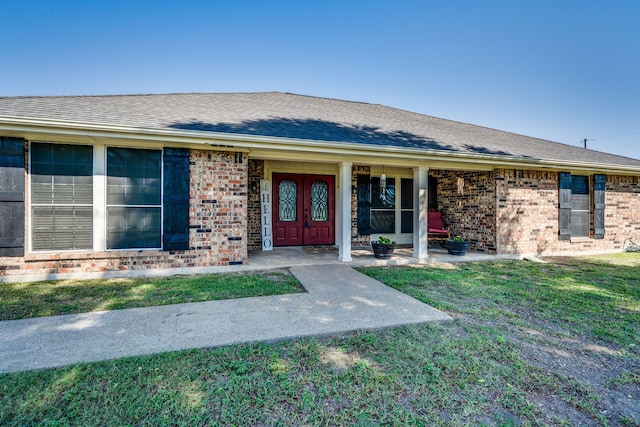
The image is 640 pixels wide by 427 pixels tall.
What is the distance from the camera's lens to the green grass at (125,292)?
3787 mm

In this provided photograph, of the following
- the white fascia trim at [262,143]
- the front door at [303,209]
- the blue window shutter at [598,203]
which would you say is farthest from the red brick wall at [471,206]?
the front door at [303,209]

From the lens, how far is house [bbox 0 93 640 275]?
510 centimetres

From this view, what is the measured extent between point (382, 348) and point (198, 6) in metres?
9.98

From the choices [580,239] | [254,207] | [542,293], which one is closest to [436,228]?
[580,239]

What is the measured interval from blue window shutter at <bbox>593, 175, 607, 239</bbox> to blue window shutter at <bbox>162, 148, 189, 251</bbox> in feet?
37.0

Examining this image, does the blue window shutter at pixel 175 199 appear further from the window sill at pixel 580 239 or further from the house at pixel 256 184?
the window sill at pixel 580 239

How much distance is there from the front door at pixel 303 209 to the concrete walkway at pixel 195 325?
451 cm

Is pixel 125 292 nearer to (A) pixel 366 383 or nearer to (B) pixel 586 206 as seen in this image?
(A) pixel 366 383

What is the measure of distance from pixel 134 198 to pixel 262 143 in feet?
8.53

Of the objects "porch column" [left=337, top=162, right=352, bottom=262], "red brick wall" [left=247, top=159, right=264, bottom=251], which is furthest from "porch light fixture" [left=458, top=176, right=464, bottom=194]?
"red brick wall" [left=247, top=159, right=264, bottom=251]

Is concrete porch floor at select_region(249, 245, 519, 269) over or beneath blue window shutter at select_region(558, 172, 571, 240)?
beneath

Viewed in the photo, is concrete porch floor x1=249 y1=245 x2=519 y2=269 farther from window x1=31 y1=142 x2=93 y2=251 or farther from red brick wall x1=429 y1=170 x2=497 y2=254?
window x1=31 y1=142 x2=93 y2=251

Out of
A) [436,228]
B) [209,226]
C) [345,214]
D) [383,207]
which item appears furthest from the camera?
[383,207]

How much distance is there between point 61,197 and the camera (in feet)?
17.0
